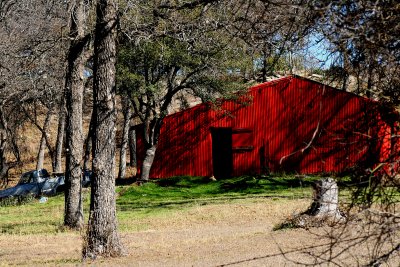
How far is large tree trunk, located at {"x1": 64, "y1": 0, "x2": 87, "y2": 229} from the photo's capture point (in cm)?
1944

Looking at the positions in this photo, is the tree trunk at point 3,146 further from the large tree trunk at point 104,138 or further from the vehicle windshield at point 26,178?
the large tree trunk at point 104,138

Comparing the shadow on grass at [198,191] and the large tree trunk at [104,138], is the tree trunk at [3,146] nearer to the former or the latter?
the shadow on grass at [198,191]

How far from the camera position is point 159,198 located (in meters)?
A: 29.8

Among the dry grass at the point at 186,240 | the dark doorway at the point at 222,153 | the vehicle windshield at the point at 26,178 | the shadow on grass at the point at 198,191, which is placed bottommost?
the dry grass at the point at 186,240

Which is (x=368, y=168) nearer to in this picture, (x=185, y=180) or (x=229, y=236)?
(x=229, y=236)

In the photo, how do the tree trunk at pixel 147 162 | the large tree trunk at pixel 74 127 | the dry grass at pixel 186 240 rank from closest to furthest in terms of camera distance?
1. the dry grass at pixel 186 240
2. the large tree trunk at pixel 74 127
3. the tree trunk at pixel 147 162

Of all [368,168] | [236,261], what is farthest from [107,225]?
[368,168]

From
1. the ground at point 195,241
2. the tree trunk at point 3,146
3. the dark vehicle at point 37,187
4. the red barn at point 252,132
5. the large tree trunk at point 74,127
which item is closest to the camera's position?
the ground at point 195,241

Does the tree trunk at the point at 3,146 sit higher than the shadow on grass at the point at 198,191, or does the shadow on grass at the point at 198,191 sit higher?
the tree trunk at the point at 3,146

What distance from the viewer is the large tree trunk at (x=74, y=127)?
19438 millimetres

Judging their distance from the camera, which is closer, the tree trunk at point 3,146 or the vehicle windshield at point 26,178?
the vehicle windshield at point 26,178

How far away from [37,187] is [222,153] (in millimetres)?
10258

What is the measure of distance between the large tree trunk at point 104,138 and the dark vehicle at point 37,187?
2279 cm

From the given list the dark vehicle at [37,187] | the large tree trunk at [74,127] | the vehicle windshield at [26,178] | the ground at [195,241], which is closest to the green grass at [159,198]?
the large tree trunk at [74,127]
